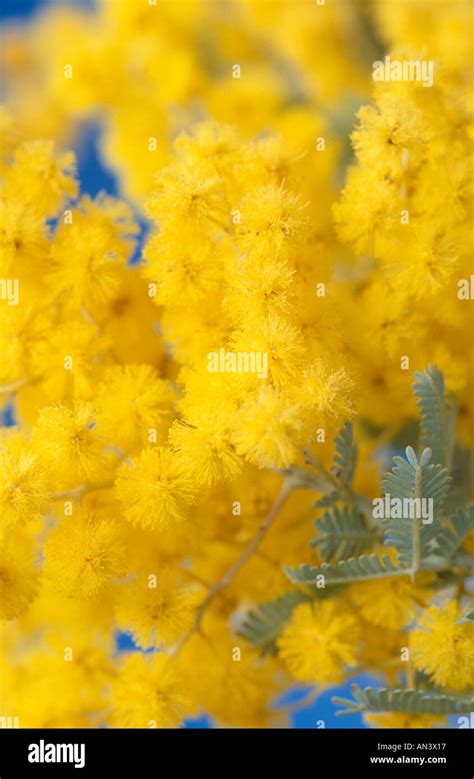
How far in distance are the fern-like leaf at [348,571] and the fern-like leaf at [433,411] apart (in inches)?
6.1

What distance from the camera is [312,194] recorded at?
1.33 m

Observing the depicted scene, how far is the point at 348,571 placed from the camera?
1.12 meters

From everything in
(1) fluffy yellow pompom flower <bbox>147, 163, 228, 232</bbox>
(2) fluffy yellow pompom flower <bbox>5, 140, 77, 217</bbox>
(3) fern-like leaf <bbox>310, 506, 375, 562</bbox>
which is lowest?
(3) fern-like leaf <bbox>310, 506, 375, 562</bbox>

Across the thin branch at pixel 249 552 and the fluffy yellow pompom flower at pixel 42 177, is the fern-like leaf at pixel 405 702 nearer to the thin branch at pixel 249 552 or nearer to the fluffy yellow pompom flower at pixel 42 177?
the thin branch at pixel 249 552

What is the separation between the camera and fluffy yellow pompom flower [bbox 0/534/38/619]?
42.8 inches

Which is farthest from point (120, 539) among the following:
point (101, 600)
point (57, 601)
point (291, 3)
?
point (291, 3)

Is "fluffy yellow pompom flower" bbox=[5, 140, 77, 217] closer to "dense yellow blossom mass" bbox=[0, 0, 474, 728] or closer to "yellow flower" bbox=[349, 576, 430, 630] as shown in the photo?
"dense yellow blossom mass" bbox=[0, 0, 474, 728]

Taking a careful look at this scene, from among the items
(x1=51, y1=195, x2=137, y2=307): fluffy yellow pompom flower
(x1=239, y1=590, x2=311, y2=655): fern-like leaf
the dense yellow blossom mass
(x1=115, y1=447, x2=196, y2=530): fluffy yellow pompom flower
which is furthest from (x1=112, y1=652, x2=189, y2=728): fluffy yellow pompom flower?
(x1=51, y1=195, x2=137, y2=307): fluffy yellow pompom flower

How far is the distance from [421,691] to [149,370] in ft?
1.69

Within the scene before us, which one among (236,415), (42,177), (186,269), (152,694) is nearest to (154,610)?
(152,694)

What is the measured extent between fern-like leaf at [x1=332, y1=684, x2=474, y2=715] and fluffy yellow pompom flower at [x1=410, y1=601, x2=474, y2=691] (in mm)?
27

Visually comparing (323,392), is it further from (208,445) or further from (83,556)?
(83,556)

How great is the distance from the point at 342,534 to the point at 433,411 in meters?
0.20

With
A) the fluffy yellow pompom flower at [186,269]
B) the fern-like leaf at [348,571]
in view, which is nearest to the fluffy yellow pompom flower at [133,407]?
the fluffy yellow pompom flower at [186,269]
